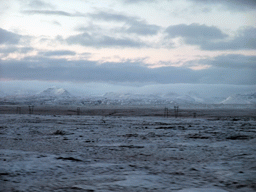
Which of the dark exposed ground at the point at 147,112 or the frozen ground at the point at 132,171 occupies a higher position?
the frozen ground at the point at 132,171

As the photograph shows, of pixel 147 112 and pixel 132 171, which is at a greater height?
pixel 132 171

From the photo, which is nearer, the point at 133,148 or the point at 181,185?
the point at 181,185


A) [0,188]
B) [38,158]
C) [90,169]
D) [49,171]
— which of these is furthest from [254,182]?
[38,158]

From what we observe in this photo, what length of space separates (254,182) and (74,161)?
4050 mm

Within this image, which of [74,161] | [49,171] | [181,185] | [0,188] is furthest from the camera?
[74,161]

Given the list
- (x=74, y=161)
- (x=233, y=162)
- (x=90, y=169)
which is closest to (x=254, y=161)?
(x=233, y=162)

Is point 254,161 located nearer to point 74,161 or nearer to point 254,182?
point 254,182

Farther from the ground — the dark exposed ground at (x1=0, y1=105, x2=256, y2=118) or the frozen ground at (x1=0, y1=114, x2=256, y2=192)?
the frozen ground at (x1=0, y1=114, x2=256, y2=192)

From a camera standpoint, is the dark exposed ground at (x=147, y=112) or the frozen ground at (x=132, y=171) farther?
the dark exposed ground at (x=147, y=112)

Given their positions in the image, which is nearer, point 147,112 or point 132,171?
point 132,171

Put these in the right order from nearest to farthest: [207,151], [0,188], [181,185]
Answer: [0,188] → [181,185] → [207,151]

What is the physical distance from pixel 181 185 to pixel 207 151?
168 inches

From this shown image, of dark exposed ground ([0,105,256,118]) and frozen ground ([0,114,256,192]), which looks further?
dark exposed ground ([0,105,256,118])

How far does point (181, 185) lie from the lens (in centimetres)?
482
